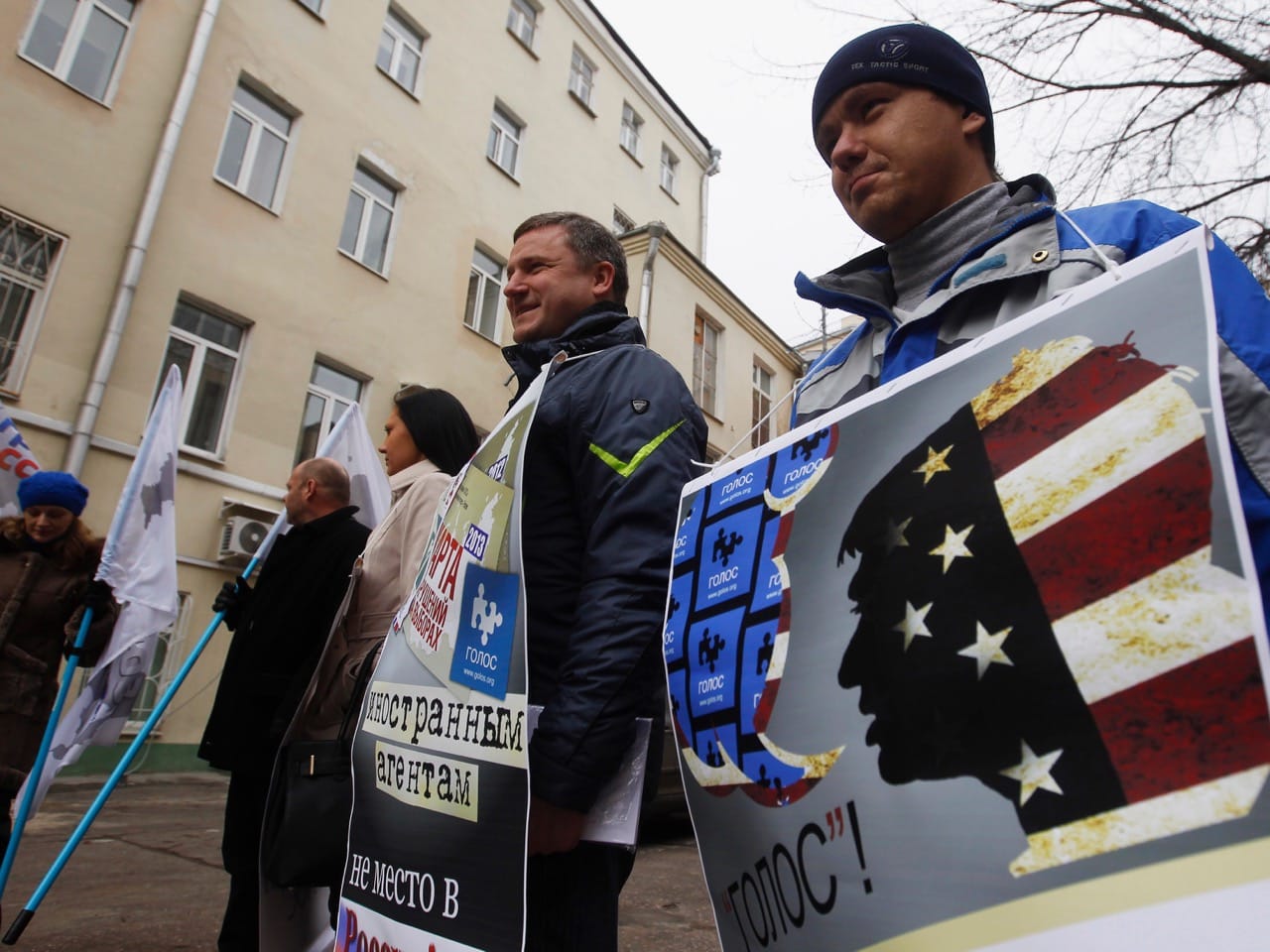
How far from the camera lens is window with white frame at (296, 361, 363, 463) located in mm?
9609

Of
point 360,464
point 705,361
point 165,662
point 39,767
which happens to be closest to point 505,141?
point 705,361

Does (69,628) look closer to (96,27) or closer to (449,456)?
(449,456)

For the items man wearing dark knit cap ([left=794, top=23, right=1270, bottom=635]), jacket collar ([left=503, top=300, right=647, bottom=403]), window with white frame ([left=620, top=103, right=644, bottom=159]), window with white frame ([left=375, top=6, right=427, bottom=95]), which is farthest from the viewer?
window with white frame ([left=620, top=103, right=644, bottom=159])

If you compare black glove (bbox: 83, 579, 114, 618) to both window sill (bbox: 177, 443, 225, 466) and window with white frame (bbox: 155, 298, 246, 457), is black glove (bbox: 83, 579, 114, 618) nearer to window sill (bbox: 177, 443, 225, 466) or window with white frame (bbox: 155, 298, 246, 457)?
window sill (bbox: 177, 443, 225, 466)

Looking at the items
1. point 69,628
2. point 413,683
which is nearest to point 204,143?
point 69,628

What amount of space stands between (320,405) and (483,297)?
3.75 metres

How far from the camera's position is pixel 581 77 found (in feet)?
52.8

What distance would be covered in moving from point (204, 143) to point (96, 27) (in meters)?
1.30

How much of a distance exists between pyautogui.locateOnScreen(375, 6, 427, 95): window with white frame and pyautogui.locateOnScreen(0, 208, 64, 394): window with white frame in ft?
18.3

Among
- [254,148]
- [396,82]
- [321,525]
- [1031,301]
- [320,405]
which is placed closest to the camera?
[1031,301]

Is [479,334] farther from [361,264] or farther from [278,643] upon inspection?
[278,643]

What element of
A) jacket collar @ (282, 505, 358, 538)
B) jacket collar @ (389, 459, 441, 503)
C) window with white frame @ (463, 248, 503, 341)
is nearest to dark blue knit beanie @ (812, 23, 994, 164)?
jacket collar @ (389, 459, 441, 503)

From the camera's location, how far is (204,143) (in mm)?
8695

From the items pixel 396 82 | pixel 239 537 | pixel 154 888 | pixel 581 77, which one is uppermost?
pixel 581 77
